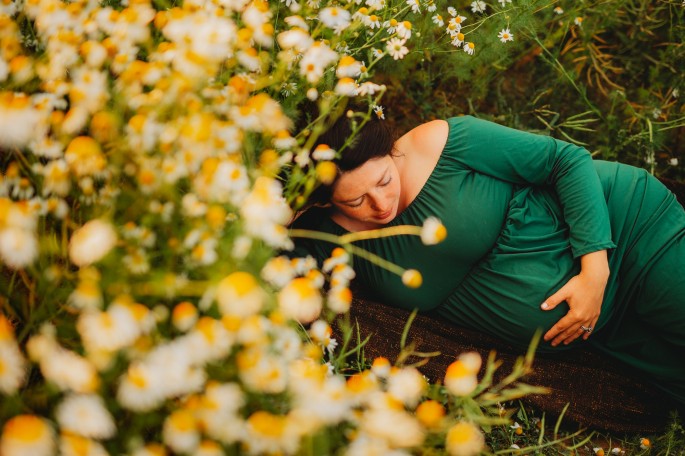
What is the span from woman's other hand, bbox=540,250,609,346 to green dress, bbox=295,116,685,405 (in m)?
0.03

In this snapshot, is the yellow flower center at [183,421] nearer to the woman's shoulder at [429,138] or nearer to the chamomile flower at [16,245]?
the chamomile flower at [16,245]

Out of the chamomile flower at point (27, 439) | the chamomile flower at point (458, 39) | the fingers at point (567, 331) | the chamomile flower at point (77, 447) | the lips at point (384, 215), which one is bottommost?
the fingers at point (567, 331)

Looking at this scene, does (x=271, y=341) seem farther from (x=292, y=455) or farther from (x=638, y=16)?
(x=638, y=16)

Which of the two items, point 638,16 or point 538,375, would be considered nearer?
point 538,375

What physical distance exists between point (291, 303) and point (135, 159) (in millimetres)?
372

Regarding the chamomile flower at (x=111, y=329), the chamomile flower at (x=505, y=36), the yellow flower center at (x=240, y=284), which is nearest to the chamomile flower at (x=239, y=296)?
the yellow flower center at (x=240, y=284)

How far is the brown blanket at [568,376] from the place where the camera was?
167cm

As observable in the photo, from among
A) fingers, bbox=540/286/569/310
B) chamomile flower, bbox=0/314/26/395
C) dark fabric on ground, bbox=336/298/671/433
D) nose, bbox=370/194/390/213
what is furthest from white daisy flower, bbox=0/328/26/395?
fingers, bbox=540/286/569/310

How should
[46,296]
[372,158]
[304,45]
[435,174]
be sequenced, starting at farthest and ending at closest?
[435,174]
[372,158]
[304,45]
[46,296]

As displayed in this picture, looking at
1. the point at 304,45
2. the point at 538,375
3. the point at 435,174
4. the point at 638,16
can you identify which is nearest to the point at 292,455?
the point at 304,45

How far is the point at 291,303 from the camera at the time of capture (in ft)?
2.35

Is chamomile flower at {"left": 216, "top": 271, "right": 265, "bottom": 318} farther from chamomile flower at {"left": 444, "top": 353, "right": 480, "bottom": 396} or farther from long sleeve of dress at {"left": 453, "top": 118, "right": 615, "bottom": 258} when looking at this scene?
long sleeve of dress at {"left": 453, "top": 118, "right": 615, "bottom": 258}

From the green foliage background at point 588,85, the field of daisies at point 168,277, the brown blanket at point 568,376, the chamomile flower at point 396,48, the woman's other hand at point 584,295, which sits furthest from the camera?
the green foliage background at point 588,85

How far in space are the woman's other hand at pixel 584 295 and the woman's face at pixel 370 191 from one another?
0.57 metres
